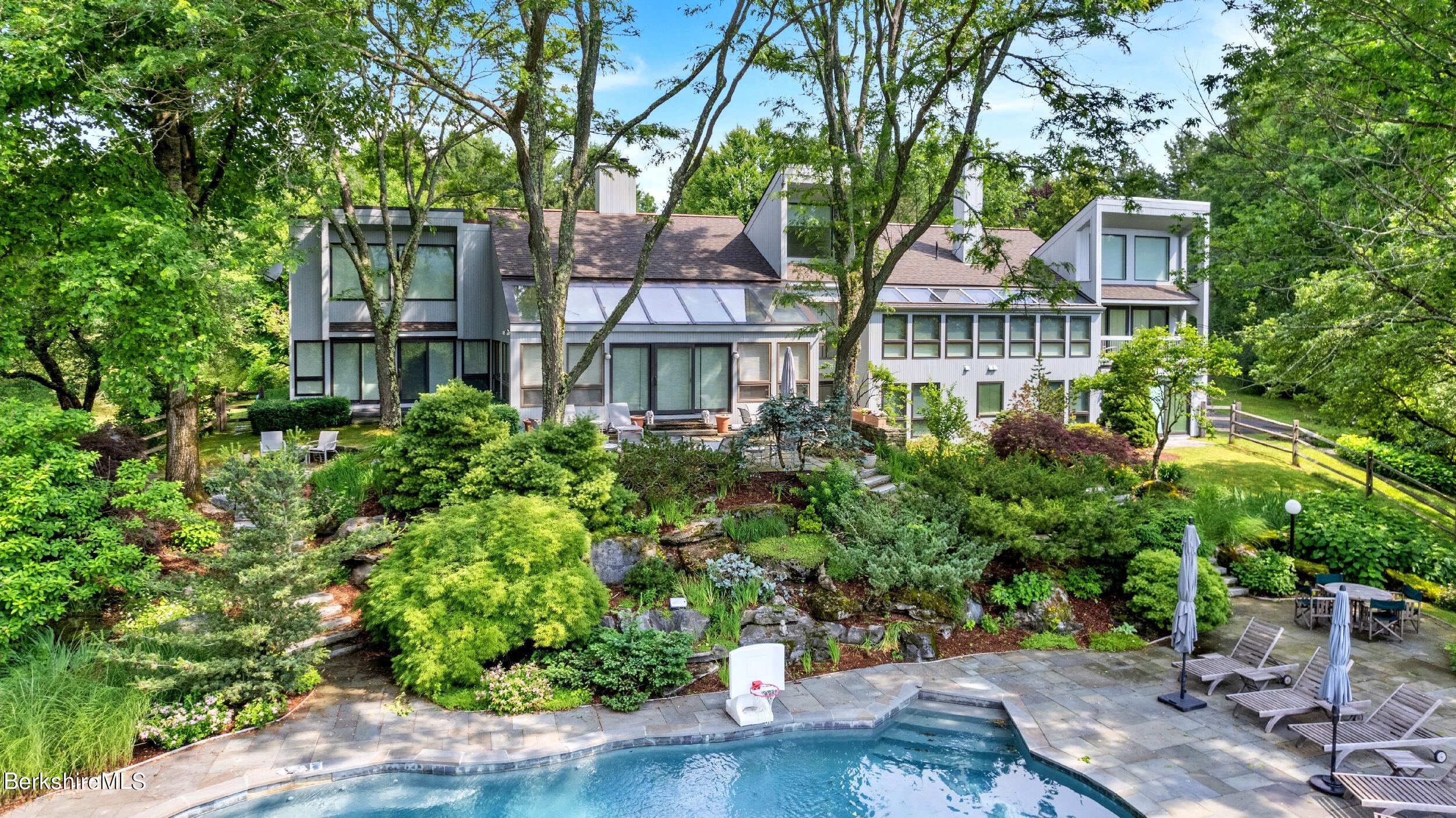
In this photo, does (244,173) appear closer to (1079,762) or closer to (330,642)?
(330,642)

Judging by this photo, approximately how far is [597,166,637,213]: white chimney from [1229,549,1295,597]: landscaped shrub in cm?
1992

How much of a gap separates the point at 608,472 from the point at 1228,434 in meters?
21.4

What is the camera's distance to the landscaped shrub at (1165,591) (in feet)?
39.7

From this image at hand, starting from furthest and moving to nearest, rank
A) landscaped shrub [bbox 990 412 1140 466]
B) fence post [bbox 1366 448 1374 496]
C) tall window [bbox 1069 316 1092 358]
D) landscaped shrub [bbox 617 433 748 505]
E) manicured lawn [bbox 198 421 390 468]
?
1. tall window [bbox 1069 316 1092 358]
2. manicured lawn [bbox 198 421 390 468]
3. fence post [bbox 1366 448 1374 496]
4. landscaped shrub [bbox 990 412 1140 466]
5. landscaped shrub [bbox 617 433 748 505]

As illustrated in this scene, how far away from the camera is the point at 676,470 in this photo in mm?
13680

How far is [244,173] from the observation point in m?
14.0

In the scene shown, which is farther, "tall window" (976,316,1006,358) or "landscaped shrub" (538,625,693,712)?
"tall window" (976,316,1006,358)

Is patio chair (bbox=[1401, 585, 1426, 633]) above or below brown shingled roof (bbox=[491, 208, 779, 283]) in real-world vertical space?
below

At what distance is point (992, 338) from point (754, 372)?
7.87 metres

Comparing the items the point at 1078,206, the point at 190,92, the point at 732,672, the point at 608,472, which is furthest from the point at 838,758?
the point at 1078,206

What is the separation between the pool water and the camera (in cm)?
781

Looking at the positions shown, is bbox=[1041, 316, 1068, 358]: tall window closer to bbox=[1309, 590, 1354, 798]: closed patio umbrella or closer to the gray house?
the gray house

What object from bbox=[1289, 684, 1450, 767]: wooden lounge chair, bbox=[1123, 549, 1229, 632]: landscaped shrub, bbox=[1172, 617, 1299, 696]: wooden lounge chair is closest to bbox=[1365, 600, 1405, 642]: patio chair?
bbox=[1123, 549, 1229, 632]: landscaped shrub

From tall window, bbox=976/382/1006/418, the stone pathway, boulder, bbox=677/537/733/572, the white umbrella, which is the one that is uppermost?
the white umbrella
